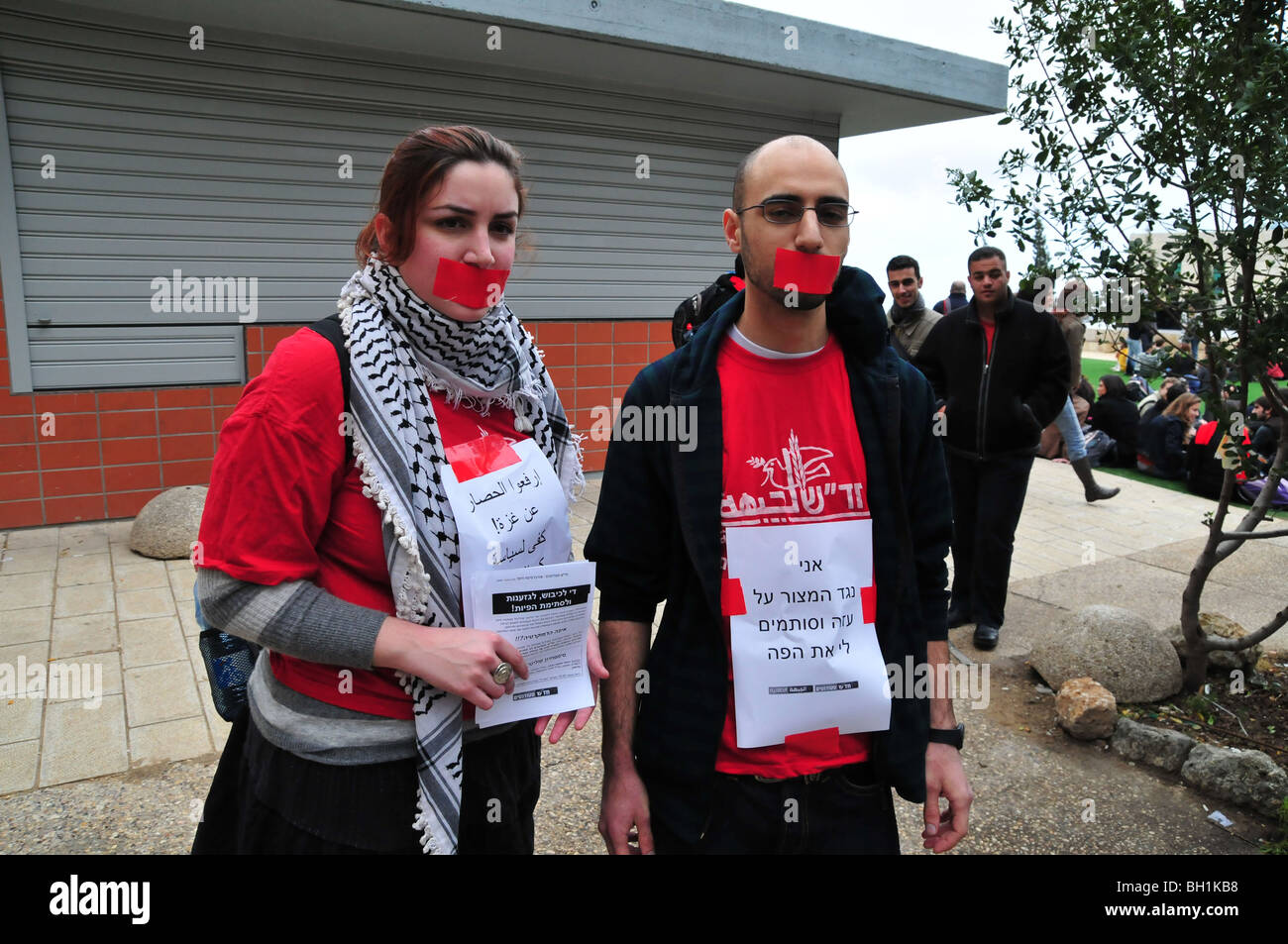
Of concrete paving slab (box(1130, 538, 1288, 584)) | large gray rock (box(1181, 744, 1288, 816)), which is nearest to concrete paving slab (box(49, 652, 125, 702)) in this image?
large gray rock (box(1181, 744, 1288, 816))

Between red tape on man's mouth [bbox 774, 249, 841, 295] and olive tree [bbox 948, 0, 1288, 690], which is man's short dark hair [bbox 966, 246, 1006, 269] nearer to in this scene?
olive tree [bbox 948, 0, 1288, 690]

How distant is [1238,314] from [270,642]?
4.07 metres

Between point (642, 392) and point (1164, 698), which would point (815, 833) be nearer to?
point (642, 392)

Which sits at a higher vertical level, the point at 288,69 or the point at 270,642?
the point at 288,69

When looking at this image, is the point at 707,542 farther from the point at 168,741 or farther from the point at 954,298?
the point at 954,298

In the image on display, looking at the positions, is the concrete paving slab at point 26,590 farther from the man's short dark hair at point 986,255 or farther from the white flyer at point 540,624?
the man's short dark hair at point 986,255

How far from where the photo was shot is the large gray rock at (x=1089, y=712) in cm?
427

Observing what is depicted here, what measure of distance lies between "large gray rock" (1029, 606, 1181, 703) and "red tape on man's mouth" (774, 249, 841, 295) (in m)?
3.69

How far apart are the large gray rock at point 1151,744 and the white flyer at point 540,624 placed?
338 centimetres

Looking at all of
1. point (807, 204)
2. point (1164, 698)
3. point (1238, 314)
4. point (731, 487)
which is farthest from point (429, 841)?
point (1164, 698)

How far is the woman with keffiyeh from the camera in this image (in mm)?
1598

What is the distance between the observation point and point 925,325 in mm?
6672

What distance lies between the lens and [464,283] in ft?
5.88

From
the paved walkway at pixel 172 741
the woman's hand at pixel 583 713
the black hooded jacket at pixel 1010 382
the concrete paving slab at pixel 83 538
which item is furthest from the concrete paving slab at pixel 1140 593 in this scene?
the concrete paving slab at pixel 83 538
